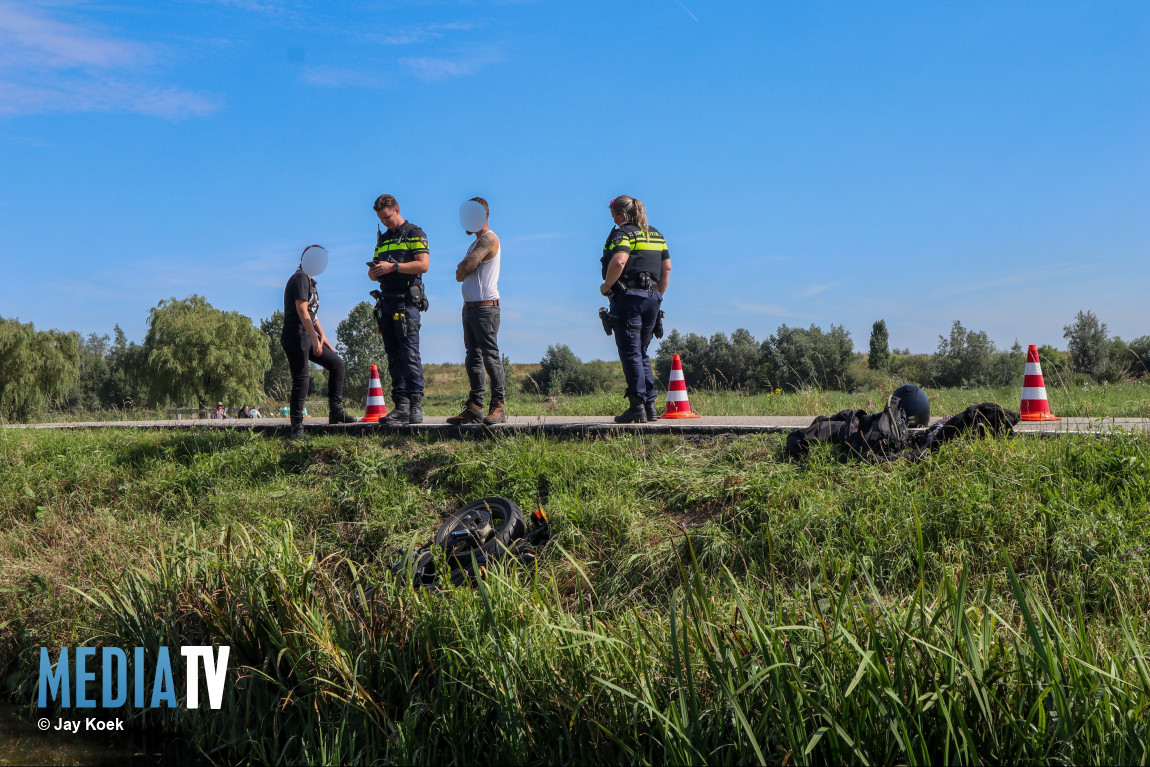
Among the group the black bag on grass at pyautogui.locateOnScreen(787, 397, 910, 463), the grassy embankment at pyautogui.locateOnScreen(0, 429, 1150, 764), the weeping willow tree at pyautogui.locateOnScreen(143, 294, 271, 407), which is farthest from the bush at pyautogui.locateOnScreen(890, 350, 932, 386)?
the weeping willow tree at pyautogui.locateOnScreen(143, 294, 271, 407)

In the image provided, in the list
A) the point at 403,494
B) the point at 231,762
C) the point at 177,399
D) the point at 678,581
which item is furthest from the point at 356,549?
the point at 177,399

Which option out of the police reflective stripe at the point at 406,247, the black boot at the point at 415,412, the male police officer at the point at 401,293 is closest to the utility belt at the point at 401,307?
the male police officer at the point at 401,293

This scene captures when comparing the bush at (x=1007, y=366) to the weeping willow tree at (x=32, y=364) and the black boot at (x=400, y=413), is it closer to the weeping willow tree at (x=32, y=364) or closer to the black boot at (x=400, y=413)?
the black boot at (x=400, y=413)

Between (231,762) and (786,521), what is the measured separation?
3.41 metres

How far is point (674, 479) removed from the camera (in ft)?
19.6

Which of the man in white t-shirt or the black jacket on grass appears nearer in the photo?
the black jacket on grass

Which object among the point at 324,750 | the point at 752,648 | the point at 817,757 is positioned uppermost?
the point at 752,648

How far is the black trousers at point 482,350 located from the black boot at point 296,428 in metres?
2.14

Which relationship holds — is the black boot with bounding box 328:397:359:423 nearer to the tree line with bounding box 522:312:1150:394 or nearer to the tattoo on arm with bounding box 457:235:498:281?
the tattoo on arm with bounding box 457:235:498:281

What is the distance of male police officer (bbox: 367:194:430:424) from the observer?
28.0ft

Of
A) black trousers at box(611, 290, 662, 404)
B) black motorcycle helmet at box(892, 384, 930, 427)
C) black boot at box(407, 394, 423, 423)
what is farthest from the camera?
black boot at box(407, 394, 423, 423)

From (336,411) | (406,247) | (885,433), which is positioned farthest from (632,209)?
(336,411)

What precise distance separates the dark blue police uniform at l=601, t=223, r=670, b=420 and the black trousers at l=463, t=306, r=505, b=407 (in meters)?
1.24

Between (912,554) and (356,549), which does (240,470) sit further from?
(912,554)
